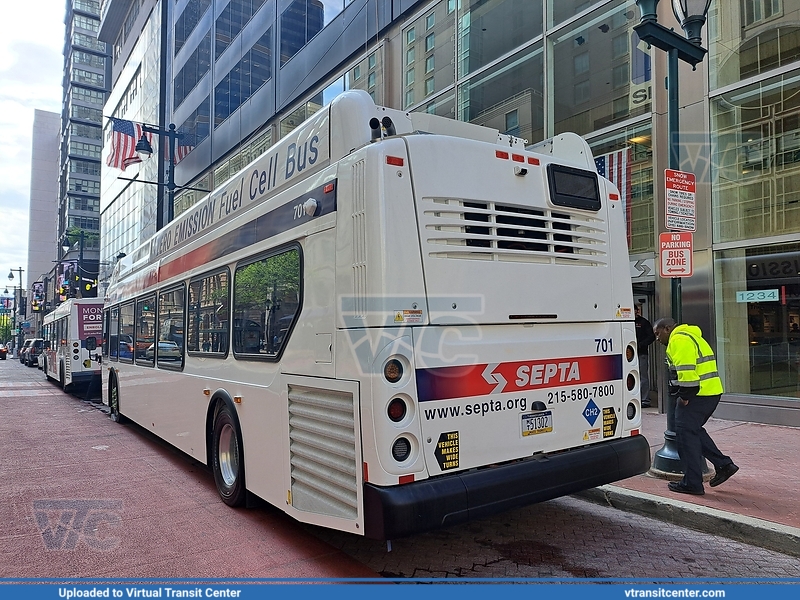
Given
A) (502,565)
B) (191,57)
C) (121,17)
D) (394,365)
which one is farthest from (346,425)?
(121,17)

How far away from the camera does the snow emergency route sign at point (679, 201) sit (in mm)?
6152

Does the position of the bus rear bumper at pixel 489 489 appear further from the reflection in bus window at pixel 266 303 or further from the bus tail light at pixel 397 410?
the reflection in bus window at pixel 266 303

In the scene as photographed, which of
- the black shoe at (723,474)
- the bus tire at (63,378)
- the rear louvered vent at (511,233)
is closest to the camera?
the rear louvered vent at (511,233)

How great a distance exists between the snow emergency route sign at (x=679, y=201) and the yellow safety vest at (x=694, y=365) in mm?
1270

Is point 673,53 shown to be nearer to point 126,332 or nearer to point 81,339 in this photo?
point 126,332

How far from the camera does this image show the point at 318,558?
4402mm

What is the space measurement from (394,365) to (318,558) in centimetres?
175

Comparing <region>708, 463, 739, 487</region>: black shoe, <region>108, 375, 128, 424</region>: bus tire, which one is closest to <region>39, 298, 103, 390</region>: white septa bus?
<region>108, 375, 128, 424</region>: bus tire

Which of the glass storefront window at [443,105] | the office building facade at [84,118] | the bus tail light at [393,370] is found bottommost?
the bus tail light at [393,370]

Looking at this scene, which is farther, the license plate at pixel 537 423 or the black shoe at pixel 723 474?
the black shoe at pixel 723 474

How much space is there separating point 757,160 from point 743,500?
676 centimetres

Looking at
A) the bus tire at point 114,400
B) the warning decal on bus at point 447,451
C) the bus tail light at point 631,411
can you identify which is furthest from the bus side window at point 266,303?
the bus tire at point 114,400

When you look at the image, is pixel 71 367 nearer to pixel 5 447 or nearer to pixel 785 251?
pixel 5 447

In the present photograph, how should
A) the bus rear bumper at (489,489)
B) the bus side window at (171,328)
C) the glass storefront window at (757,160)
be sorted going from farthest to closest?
1. the glass storefront window at (757,160)
2. the bus side window at (171,328)
3. the bus rear bumper at (489,489)
